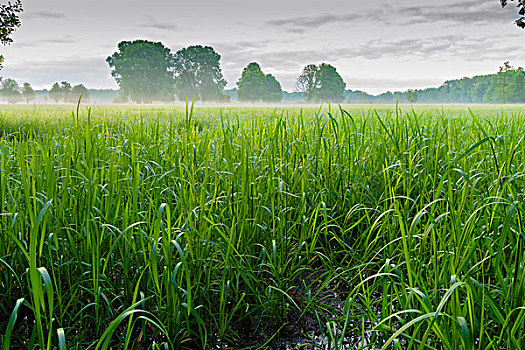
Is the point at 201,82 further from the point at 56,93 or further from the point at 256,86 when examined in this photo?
the point at 56,93

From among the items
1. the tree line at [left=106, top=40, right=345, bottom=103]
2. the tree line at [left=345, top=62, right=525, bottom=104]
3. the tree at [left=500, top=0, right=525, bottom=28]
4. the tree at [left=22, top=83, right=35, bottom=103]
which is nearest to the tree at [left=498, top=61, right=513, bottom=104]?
the tree line at [left=345, top=62, right=525, bottom=104]

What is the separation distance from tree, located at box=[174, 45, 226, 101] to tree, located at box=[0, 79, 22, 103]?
4599 centimetres

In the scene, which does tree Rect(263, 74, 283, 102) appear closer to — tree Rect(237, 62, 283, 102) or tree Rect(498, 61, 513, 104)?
tree Rect(237, 62, 283, 102)

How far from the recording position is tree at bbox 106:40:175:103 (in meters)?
53.3

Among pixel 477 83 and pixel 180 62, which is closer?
pixel 180 62

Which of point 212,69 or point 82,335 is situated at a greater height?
point 212,69

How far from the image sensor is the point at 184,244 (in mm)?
1769

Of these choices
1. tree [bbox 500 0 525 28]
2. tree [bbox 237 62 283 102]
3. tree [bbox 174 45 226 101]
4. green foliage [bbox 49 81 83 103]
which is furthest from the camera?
green foliage [bbox 49 81 83 103]

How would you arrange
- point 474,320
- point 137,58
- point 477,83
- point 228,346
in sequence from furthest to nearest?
point 477,83 < point 137,58 < point 228,346 < point 474,320

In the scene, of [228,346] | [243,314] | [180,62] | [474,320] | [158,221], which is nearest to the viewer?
[474,320]

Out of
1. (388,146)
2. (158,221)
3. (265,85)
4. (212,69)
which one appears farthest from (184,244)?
(265,85)

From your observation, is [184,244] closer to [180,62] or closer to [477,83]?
[180,62]

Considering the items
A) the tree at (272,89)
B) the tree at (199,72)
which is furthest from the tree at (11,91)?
the tree at (272,89)

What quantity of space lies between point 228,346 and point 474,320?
0.91 m
